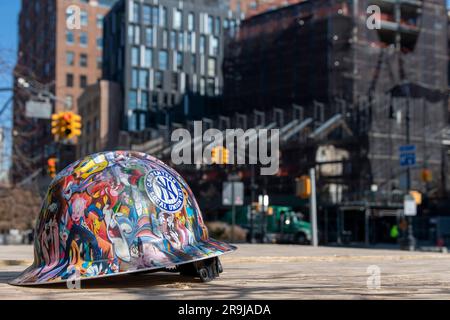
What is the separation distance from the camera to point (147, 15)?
94625 mm

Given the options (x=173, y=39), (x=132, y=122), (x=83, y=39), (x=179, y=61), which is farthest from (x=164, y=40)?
(x=83, y=39)

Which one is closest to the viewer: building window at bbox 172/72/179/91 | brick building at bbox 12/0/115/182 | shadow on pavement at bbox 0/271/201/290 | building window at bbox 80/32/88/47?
shadow on pavement at bbox 0/271/201/290

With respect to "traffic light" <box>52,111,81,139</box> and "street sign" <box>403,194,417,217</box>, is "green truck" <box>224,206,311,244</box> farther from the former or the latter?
"traffic light" <box>52,111,81,139</box>

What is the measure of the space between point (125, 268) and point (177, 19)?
91200 millimetres

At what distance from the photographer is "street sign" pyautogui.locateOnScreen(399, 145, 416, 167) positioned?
110 feet

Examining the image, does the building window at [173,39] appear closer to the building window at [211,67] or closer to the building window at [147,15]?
the building window at [147,15]

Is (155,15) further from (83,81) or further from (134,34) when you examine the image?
(83,81)

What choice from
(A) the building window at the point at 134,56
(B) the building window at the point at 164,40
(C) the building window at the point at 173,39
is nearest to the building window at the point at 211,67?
(C) the building window at the point at 173,39

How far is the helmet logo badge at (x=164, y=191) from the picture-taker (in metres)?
9.47

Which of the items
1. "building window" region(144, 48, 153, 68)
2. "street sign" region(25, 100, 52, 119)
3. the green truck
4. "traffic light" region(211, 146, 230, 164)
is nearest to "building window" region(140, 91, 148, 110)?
"building window" region(144, 48, 153, 68)

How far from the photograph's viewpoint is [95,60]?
356 feet

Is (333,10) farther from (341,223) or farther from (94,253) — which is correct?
(94,253)

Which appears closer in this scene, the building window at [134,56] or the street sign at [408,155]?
the street sign at [408,155]
